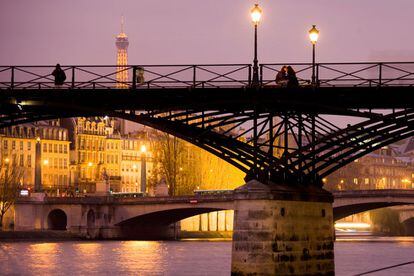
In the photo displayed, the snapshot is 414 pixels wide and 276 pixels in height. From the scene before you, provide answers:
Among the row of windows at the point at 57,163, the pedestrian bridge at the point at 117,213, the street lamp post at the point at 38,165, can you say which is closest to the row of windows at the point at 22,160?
the row of windows at the point at 57,163

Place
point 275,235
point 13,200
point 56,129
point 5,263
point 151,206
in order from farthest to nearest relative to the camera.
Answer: point 56,129, point 13,200, point 151,206, point 5,263, point 275,235

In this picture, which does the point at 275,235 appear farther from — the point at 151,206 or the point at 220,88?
the point at 151,206

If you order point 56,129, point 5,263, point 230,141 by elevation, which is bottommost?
point 5,263

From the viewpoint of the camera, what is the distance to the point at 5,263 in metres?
78.8

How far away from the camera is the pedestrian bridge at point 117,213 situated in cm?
11950

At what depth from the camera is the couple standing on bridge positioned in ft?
165

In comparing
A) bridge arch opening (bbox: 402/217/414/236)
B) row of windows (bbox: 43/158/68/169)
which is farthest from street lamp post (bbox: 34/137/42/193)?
row of windows (bbox: 43/158/68/169)

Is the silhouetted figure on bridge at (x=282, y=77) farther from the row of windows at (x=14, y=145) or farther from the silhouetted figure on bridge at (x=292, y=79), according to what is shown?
the row of windows at (x=14, y=145)

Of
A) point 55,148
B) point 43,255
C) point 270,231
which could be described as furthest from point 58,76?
point 55,148

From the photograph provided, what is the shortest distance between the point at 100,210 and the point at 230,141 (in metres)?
79.5

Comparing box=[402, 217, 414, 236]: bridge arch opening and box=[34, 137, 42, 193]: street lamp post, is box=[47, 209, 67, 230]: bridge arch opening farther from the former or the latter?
box=[402, 217, 414, 236]: bridge arch opening

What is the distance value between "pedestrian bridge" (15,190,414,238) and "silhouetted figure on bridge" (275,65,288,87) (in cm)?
6518

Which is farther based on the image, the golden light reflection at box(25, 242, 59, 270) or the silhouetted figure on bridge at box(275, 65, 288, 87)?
the golden light reflection at box(25, 242, 59, 270)

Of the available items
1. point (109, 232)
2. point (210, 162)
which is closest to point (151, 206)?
point (109, 232)
